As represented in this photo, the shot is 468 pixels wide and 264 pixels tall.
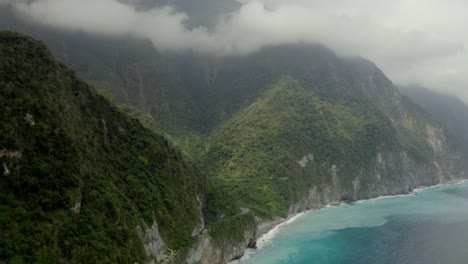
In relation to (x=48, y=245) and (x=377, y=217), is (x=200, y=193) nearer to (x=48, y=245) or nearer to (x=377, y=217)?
(x=48, y=245)

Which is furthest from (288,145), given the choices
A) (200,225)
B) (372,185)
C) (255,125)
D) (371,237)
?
(200,225)

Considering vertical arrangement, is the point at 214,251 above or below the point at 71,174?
below

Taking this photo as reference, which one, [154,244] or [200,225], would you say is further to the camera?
[200,225]

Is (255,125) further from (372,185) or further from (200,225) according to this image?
(200,225)

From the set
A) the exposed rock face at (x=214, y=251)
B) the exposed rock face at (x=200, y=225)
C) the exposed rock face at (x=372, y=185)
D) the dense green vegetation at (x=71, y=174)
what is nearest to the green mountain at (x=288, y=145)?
the exposed rock face at (x=372, y=185)

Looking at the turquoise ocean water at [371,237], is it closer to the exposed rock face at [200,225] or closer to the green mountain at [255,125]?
the green mountain at [255,125]

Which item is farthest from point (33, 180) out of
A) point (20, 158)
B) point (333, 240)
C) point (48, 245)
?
point (333, 240)

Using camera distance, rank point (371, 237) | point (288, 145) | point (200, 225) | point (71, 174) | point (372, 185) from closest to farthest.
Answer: point (71, 174) < point (200, 225) < point (371, 237) < point (288, 145) < point (372, 185)

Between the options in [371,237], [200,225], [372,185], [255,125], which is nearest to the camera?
[200,225]
